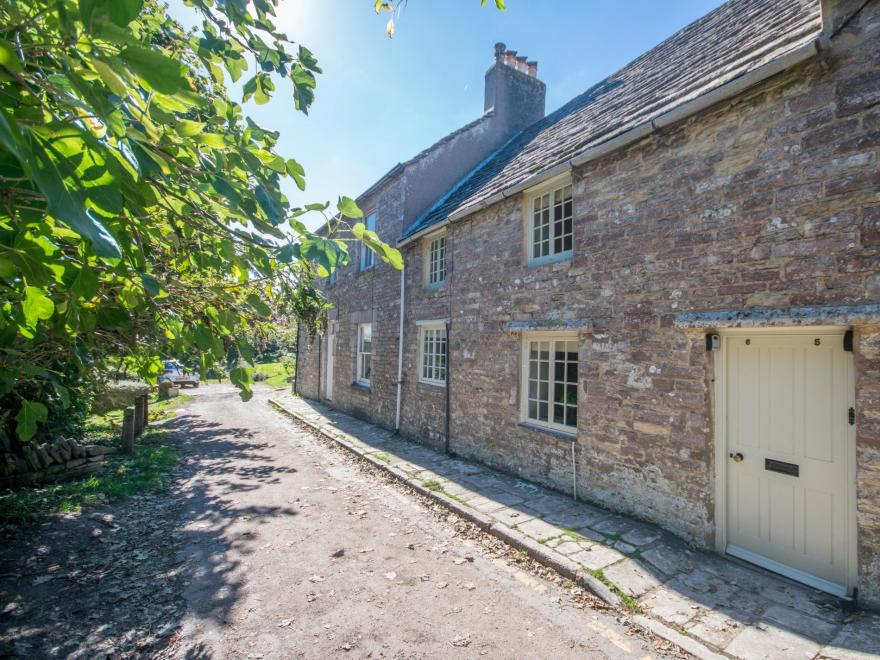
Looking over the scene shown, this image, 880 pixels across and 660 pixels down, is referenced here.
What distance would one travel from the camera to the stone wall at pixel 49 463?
661cm

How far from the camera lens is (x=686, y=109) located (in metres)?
5.11

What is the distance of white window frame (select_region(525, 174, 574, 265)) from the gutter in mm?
250

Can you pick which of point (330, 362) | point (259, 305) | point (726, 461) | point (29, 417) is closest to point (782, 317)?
point (726, 461)

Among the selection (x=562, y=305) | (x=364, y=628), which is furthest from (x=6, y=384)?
(x=562, y=305)

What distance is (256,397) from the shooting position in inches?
811

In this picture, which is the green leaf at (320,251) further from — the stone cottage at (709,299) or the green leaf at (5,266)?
the stone cottage at (709,299)

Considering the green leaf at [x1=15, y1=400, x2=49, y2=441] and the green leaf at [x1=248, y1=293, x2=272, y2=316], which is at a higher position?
the green leaf at [x1=248, y1=293, x2=272, y2=316]

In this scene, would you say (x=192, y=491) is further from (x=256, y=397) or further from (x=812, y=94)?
(x=256, y=397)

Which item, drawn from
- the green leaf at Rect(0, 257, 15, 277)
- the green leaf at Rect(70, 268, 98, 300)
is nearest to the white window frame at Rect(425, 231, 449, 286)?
the green leaf at Rect(70, 268, 98, 300)

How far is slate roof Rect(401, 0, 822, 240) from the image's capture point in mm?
5157

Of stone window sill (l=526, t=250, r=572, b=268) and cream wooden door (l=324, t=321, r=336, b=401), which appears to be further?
cream wooden door (l=324, t=321, r=336, b=401)

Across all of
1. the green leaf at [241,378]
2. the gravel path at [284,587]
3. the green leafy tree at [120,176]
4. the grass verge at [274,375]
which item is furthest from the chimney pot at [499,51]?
the grass verge at [274,375]

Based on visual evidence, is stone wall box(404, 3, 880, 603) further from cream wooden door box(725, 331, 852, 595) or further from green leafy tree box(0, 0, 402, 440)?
green leafy tree box(0, 0, 402, 440)

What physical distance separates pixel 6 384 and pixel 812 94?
23.0 feet
